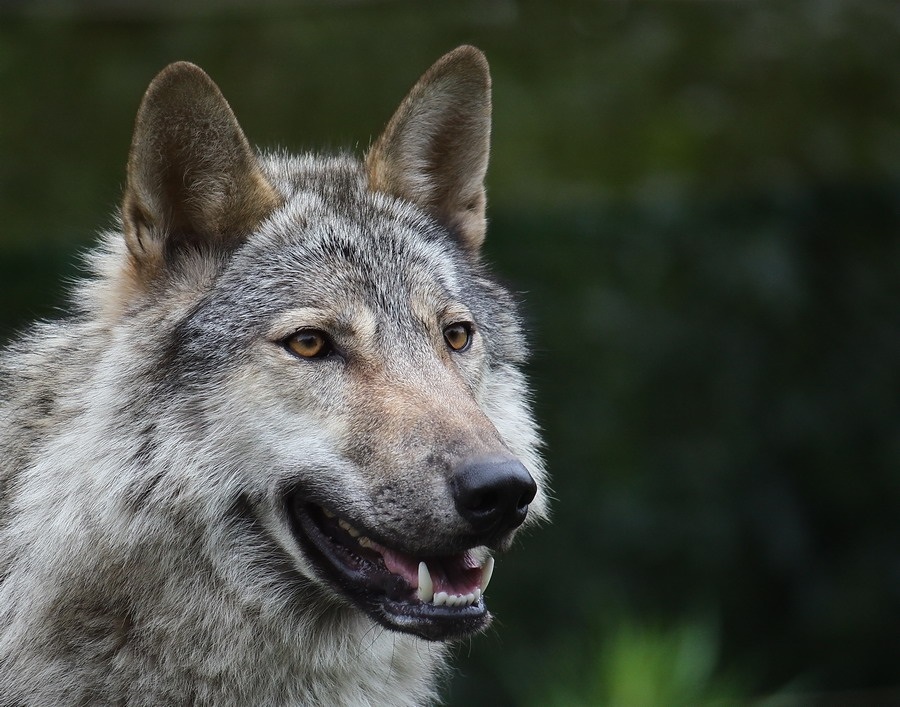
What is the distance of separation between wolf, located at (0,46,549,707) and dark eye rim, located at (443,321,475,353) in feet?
0.07

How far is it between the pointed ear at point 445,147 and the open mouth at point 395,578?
1.50 m

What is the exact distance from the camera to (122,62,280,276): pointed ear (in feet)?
12.3

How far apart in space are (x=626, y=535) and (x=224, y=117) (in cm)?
560

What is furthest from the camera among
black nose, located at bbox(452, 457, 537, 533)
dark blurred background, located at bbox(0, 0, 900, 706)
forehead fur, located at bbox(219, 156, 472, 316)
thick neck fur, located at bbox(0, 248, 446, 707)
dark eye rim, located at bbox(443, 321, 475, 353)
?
dark blurred background, located at bbox(0, 0, 900, 706)

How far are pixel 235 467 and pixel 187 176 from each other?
1082 millimetres

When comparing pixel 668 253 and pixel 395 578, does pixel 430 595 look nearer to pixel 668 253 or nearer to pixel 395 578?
pixel 395 578

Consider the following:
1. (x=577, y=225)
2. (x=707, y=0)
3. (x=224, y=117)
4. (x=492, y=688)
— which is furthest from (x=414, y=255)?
(x=707, y=0)

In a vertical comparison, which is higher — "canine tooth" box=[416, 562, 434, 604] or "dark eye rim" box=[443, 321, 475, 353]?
"dark eye rim" box=[443, 321, 475, 353]

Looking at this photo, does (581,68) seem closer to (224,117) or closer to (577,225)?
(577,225)

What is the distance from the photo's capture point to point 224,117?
12.6 ft

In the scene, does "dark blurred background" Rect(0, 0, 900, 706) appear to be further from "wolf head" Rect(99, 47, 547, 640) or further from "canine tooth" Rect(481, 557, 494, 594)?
"canine tooth" Rect(481, 557, 494, 594)

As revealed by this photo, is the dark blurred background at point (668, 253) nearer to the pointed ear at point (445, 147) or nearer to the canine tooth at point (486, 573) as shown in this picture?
the pointed ear at point (445, 147)

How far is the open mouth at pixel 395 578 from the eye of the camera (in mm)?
3518

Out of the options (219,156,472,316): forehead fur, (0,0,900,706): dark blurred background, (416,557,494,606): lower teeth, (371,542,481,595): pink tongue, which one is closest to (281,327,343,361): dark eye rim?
(219,156,472,316): forehead fur
